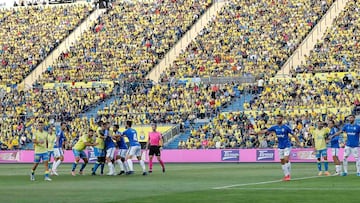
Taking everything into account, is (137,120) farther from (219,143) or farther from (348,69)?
(348,69)

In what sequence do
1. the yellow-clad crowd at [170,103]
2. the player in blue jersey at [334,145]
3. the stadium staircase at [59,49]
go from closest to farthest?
the player in blue jersey at [334,145]
the yellow-clad crowd at [170,103]
the stadium staircase at [59,49]

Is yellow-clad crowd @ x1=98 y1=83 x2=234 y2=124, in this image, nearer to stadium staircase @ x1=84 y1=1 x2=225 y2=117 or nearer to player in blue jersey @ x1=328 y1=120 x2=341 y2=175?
stadium staircase @ x1=84 y1=1 x2=225 y2=117

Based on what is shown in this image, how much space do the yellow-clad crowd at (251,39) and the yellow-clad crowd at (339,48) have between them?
2.01m

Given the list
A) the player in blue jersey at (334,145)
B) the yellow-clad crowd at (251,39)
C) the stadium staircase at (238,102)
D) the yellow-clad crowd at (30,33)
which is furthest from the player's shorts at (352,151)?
the yellow-clad crowd at (30,33)

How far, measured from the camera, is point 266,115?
191 feet

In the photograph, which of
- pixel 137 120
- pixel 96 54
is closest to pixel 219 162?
pixel 137 120

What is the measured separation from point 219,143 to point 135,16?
2492 cm

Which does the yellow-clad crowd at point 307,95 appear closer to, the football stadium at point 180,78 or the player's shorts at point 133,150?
the football stadium at point 180,78

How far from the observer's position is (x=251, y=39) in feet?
229

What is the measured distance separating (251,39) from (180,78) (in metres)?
6.24

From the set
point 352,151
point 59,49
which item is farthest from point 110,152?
point 59,49

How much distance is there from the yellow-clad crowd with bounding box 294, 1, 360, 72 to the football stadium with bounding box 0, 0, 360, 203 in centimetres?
9

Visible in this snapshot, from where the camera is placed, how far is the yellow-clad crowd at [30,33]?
77.7m

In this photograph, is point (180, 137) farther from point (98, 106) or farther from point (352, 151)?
point (352, 151)
